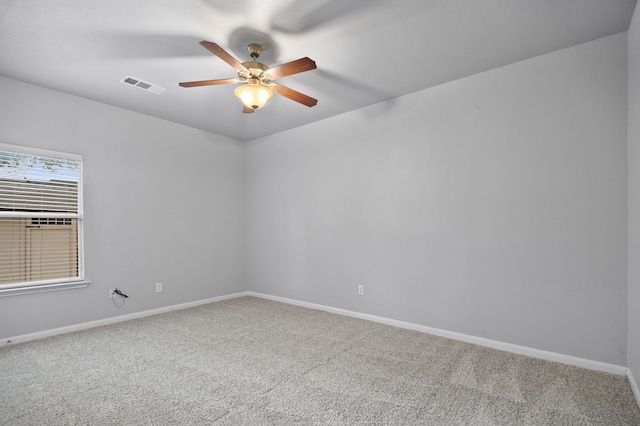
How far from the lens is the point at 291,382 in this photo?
8.02ft

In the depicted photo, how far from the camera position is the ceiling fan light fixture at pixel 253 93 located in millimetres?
2693

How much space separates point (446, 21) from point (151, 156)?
381cm

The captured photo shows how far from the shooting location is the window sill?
128 inches

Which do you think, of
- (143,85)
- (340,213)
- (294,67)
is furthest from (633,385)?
(143,85)

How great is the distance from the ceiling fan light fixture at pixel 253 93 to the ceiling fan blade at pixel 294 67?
16cm

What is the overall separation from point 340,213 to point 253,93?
2101 mm

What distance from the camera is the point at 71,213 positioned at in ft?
12.2

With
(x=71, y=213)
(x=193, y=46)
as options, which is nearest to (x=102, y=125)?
(x=71, y=213)

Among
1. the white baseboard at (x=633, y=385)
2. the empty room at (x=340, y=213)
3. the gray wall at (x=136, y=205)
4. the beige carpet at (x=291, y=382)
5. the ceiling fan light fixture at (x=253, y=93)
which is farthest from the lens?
the gray wall at (x=136, y=205)

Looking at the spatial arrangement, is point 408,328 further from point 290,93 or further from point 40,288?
point 40,288

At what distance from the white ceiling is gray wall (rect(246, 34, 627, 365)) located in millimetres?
341

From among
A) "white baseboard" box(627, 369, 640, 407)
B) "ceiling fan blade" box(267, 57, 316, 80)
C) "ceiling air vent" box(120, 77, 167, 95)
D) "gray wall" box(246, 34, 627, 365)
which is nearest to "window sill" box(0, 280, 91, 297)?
"ceiling air vent" box(120, 77, 167, 95)

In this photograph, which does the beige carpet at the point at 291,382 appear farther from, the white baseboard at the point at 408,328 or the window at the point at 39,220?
the window at the point at 39,220

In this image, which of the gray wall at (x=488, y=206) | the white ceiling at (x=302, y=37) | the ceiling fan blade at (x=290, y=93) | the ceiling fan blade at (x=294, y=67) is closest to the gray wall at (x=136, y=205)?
the white ceiling at (x=302, y=37)
